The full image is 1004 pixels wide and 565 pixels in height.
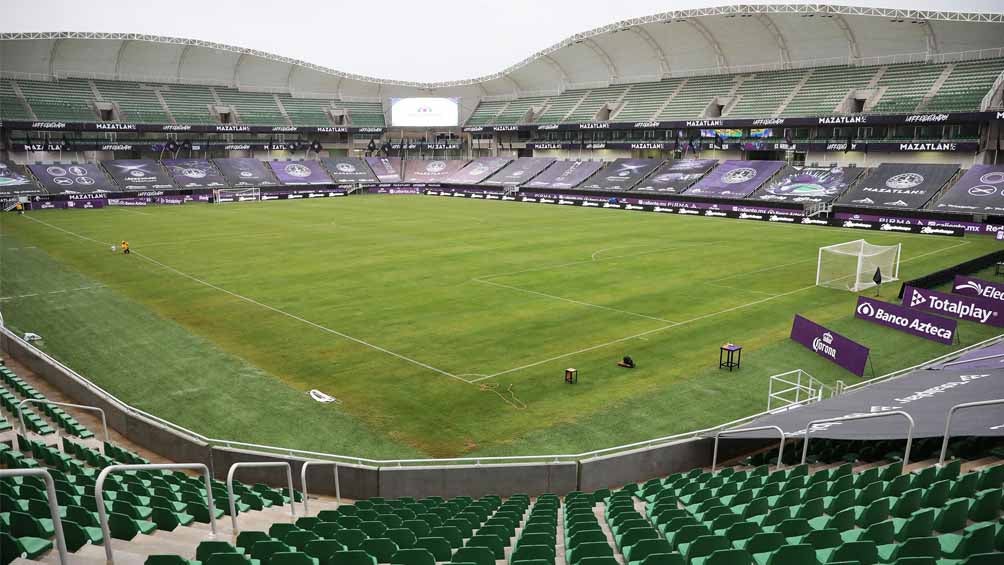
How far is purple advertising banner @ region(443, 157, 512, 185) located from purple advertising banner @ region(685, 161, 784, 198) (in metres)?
32.7

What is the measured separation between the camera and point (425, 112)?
103062 millimetres

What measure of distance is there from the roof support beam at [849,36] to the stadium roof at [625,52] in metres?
0.10

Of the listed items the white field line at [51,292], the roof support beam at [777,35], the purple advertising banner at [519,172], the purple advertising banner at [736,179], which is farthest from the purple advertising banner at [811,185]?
the white field line at [51,292]

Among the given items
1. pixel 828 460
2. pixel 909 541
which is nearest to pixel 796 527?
pixel 909 541

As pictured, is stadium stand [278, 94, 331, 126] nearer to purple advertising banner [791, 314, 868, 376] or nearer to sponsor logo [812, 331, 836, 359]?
purple advertising banner [791, 314, 868, 376]

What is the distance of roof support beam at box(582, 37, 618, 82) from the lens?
89525 mm

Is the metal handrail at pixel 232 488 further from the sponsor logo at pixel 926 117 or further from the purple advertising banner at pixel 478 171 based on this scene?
the purple advertising banner at pixel 478 171

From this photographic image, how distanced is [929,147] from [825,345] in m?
51.1

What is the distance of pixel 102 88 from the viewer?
290ft

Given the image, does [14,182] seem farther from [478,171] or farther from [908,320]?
[908,320]

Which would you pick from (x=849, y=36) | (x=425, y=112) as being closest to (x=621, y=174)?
(x=849, y=36)

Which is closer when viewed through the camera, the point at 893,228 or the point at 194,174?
the point at 893,228

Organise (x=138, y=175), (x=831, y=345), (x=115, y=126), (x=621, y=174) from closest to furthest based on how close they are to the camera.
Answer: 1. (x=831, y=345)
2. (x=138, y=175)
3. (x=115, y=126)
4. (x=621, y=174)

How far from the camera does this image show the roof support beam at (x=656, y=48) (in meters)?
82.8
